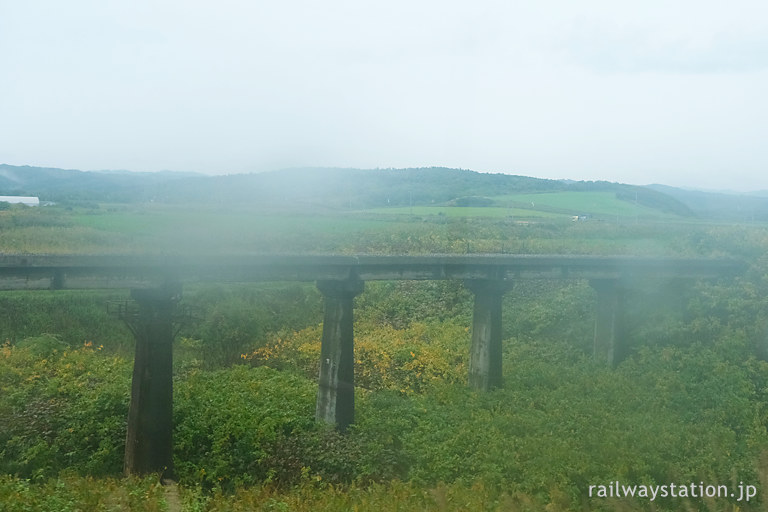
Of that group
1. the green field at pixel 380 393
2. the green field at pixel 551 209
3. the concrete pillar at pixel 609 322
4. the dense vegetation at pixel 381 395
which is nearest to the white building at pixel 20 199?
the dense vegetation at pixel 381 395

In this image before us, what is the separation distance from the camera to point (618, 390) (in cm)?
2261

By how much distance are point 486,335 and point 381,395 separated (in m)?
4.28

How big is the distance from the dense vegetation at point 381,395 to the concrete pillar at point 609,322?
568 millimetres

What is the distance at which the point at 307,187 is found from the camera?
1331 inches

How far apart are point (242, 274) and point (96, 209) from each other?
24.2 feet

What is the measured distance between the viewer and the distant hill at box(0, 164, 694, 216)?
25.6 meters

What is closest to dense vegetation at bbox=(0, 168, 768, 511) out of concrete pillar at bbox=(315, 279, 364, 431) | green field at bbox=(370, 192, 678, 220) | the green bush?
the green bush

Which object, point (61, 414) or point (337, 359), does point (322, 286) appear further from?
point (61, 414)

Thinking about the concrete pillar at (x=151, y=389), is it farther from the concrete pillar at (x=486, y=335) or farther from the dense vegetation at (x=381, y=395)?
the concrete pillar at (x=486, y=335)

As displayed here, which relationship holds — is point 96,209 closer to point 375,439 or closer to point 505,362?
point 375,439

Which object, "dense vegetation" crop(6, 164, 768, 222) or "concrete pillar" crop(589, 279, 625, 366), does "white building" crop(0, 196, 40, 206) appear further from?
"concrete pillar" crop(589, 279, 625, 366)

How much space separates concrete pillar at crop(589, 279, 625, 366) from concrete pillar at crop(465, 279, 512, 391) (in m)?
5.42

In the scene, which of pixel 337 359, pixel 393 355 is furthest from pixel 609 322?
pixel 337 359

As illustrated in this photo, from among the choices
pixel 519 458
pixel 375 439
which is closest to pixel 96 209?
pixel 375 439
